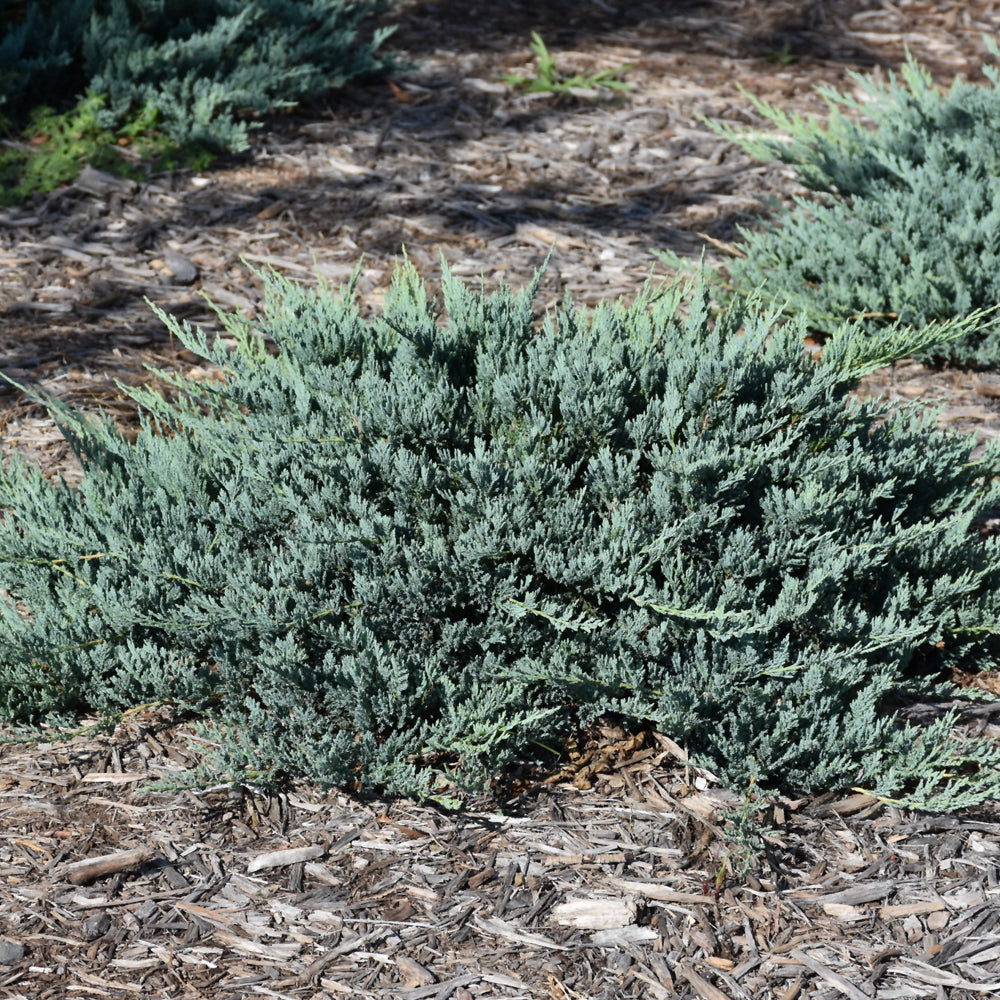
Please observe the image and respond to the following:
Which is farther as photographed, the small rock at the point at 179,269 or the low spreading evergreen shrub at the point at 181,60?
the low spreading evergreen shrub at the point at 181,60

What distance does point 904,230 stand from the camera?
459cm

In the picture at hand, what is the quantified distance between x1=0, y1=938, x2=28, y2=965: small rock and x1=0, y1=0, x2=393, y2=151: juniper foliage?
15.2 ft

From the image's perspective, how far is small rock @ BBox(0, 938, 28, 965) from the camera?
2.39 m

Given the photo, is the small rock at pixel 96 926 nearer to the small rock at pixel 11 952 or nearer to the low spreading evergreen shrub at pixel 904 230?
the small rock at pixel 11 952

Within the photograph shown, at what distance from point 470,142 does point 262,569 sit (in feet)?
13.7

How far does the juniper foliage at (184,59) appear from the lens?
6004 millimetres

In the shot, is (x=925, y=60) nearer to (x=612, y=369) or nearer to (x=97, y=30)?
(x=97, y=30)

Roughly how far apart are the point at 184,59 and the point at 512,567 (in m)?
A: 4.81

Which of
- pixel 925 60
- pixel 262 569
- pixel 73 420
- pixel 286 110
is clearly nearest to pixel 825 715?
pixel 262 569

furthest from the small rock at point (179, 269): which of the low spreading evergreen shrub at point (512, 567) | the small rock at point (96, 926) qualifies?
the small rock at point (96, 926)

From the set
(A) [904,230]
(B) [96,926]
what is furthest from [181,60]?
(B) [96,926]

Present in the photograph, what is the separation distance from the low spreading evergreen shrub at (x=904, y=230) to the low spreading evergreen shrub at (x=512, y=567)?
1.58m

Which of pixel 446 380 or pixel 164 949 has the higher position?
pixel 446 380

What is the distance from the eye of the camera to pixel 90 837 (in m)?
2.72
